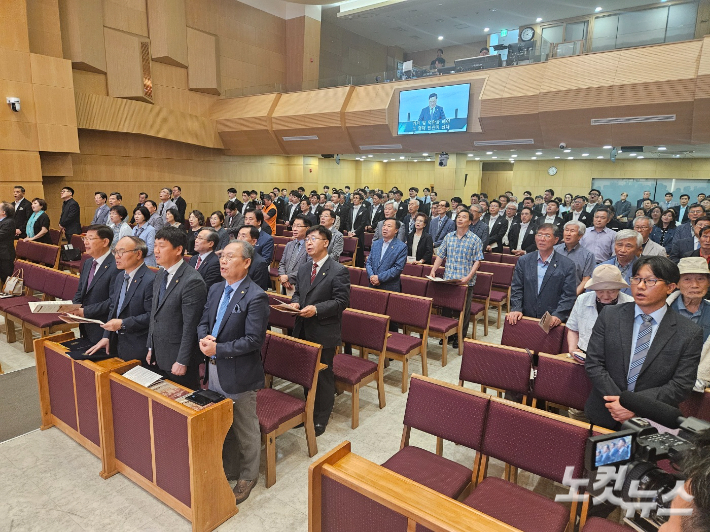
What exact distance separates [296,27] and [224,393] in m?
15.5

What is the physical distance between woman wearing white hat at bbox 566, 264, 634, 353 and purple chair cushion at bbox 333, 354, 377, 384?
153cm

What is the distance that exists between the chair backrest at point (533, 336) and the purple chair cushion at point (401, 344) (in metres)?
0.84

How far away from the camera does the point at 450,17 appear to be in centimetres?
1499

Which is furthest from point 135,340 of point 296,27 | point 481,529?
point 296,27

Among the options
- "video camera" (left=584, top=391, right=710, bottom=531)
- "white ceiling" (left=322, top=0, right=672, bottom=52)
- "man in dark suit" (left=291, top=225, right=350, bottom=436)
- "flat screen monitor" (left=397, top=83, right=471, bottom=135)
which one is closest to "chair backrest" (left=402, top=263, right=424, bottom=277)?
"man in dark suit" (left=291, top=225, right=350, bottom=436)

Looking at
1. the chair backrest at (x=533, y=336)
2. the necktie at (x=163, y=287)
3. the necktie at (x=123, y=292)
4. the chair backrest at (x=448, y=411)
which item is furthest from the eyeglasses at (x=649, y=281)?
the necktie at (x=123, y=292)

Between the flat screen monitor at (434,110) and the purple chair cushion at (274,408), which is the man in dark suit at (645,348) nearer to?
the purple chair cushion at (274,408)

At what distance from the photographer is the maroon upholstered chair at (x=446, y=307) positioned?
179 inches

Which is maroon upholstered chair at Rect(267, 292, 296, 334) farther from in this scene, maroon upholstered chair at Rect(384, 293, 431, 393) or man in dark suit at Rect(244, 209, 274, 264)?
man in dark suit at Rect(244, 209, 274, 264)

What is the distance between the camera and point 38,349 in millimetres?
3197

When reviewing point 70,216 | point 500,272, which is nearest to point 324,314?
point 500,272

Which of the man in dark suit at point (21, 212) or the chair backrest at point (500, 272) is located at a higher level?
the man in dark suit at point (21, 212)

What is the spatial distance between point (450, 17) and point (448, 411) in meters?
16.1

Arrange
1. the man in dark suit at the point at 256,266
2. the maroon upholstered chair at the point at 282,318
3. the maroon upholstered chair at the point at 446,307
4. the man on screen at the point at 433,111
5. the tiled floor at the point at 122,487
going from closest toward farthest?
the tiled floor at the point at 122,487, the maroon upholstered chair at the point at 282,318, the man in dark suit at the point at 256,266, the maroon upholstered chair at the point at 446,307, the man on screen at the point at 433,111
